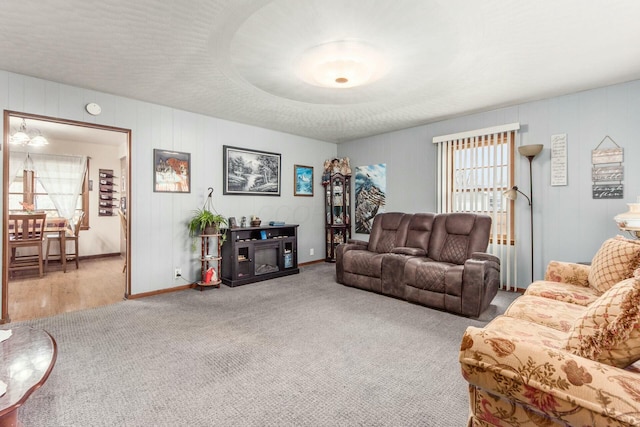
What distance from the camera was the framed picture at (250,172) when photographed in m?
4.98

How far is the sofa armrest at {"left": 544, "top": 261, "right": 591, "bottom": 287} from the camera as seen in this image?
2658 millimetres

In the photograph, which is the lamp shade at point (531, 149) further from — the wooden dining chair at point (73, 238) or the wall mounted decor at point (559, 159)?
the wooden dining chair at point (73, 238)

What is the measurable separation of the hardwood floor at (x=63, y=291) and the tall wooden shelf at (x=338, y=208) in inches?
145

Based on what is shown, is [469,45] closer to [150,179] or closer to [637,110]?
[637,110]

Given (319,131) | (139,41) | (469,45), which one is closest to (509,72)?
(469,45)

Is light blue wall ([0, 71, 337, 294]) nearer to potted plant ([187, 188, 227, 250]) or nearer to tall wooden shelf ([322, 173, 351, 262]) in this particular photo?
potted plant ([187, 188, 227, 250])

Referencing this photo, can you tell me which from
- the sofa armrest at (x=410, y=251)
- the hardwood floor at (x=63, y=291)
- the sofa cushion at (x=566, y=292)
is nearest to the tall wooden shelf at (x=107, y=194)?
the hardwood floor at (x=63, y=291)

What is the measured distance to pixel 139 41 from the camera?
257 centimetres

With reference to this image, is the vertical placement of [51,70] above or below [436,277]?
above

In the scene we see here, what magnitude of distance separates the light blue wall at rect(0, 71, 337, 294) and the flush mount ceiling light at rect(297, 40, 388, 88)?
2125mm

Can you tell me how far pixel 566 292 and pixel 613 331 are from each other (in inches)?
60.5

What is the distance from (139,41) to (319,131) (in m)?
3.44

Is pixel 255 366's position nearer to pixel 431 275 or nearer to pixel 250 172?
pixel 431 275

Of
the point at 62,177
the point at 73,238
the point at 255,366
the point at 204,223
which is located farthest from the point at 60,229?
the point at 255,366
